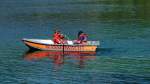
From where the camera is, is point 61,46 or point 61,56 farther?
point 61,46

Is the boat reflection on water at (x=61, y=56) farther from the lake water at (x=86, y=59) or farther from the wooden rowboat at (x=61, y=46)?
the wooden rowboat at (x=61, y=46)

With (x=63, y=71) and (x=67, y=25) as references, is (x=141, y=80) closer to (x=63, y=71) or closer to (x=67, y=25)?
(x=63, y=71)

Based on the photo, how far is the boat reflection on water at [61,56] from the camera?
186ft

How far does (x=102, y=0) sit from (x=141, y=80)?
465 ft

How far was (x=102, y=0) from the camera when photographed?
612ft

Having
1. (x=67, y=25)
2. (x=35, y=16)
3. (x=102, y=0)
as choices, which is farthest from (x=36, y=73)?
(x=102, y=0)

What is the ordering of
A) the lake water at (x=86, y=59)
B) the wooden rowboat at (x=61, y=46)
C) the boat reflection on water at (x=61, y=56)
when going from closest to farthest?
the lake water at (x=86, y=59), the boat reflection on water at (x=61, y=56), the wooden rowboat at (x=61, y=46)

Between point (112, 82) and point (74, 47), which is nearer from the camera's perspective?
point (112, 82)

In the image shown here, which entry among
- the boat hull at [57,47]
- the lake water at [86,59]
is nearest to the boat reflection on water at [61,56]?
→ the lake water at [86,59]

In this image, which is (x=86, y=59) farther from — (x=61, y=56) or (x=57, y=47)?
(x=57, y=47)

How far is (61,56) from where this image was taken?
59.8 m

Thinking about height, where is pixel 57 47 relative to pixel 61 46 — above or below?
below

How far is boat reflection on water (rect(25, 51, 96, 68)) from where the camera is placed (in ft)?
186

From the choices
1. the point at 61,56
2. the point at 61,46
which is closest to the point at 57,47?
the point at 61,46
